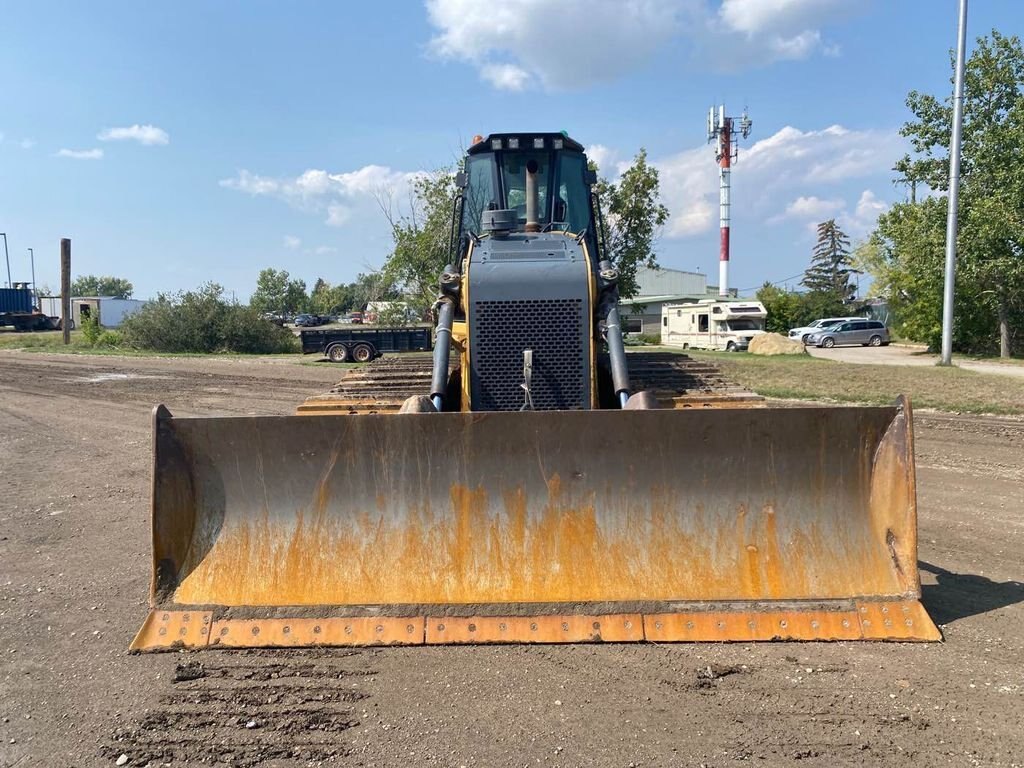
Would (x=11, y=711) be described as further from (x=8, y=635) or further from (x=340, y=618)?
(x=340, y=618)

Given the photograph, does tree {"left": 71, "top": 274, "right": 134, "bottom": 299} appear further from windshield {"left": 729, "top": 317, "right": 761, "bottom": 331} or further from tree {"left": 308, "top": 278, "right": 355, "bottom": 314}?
windshield {"left": 729, "top": 317, "right": 761, "bottom": 331}

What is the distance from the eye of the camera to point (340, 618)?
13.6ft

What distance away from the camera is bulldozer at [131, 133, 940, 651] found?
13.5ft

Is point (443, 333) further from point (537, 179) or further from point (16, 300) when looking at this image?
point (16, 300)

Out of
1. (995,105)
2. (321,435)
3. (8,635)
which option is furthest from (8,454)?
(995,105)

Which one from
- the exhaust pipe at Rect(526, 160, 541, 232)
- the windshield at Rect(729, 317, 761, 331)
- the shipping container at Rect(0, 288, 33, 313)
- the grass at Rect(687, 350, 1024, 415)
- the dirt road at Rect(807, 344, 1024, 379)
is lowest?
the grass at Rect(687, 350, 1024, 415)

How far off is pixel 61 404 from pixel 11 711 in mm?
13829

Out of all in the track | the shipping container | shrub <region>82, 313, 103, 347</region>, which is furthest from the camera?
the shipping container

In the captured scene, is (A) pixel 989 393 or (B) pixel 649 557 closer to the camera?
(B) pixel 649 557

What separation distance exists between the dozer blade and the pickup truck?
23.8 m

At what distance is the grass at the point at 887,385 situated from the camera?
14.7 metres

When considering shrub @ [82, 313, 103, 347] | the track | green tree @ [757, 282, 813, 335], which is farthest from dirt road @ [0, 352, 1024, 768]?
green tree @ [757, 282, 813, 335]

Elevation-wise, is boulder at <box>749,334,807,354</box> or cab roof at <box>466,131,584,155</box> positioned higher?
cab roof at <box>466,131,584,155</box>

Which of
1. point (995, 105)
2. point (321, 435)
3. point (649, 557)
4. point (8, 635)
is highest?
point (995, 105)
